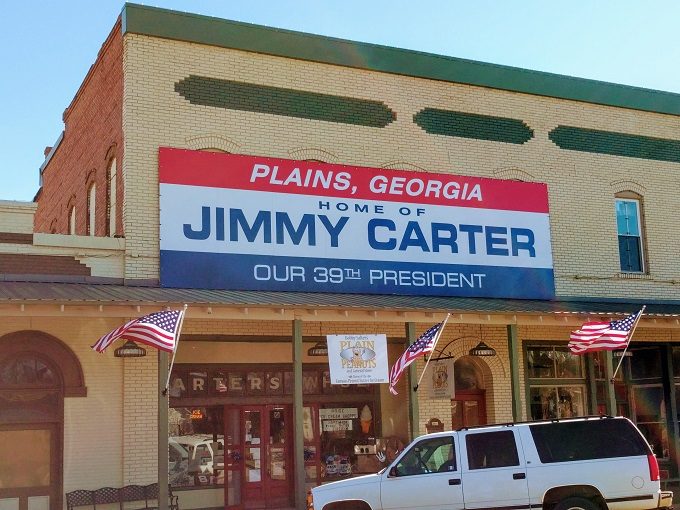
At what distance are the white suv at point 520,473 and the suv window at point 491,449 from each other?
13mm

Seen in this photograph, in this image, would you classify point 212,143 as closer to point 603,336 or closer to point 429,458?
point 429,458

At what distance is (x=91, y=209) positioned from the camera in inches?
793

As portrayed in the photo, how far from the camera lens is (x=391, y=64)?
1967cm

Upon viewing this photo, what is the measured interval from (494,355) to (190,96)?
8037 mm

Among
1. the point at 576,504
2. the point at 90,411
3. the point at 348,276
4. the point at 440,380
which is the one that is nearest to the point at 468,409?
the point at 440,380

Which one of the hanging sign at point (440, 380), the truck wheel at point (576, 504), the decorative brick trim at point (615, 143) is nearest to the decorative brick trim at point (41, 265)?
the hanging sign at point (440, 380)

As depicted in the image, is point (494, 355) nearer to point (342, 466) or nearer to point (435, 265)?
point (435, 265)

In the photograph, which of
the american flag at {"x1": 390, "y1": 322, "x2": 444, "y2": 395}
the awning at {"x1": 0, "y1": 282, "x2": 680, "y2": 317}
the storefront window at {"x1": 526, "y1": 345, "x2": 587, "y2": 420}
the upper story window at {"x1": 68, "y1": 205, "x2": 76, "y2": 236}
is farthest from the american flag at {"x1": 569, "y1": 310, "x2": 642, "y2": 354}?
the upper story window at {"x1": 68, "y1": 205, "x2": 76, "y2": 236}

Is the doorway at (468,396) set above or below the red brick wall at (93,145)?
below

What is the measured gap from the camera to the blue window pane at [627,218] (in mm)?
21891

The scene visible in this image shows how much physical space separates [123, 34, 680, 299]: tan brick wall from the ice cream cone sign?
503 centimetres

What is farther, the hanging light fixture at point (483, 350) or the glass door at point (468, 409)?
the glass door at point (468, 409)

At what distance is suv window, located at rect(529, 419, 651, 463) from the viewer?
1234cm

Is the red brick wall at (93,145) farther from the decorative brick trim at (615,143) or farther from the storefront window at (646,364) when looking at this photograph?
the storefront window at (646,364)
